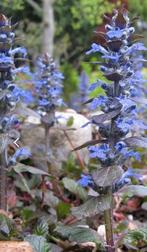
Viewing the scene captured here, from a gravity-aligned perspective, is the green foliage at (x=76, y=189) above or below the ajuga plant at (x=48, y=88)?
below

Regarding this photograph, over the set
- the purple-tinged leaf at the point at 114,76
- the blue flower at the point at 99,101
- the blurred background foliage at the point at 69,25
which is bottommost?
the blurred background foliage at the point at 69,25

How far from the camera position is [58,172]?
391cm

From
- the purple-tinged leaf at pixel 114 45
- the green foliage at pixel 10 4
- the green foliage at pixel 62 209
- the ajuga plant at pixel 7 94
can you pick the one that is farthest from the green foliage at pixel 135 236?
the green foliage at pixel 10 4

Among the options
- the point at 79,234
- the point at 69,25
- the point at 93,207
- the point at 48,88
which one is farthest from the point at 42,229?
the point at 69,25

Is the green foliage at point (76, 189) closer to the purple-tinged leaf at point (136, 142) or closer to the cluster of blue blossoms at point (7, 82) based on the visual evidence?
the cluster of blue blossoms at point (7, 82)


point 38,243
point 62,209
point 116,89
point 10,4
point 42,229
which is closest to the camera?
point 38,243

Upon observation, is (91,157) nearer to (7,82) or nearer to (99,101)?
(99,101)

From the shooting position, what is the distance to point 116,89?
2582 mm

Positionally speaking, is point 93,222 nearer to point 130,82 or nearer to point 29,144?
point 130,82

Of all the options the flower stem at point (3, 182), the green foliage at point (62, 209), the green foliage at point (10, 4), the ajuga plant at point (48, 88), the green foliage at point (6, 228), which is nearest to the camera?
the green foliage at point (6, 228)

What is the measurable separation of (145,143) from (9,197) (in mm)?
1371

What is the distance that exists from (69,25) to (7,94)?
10.4 metres

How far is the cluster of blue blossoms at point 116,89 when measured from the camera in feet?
8.22

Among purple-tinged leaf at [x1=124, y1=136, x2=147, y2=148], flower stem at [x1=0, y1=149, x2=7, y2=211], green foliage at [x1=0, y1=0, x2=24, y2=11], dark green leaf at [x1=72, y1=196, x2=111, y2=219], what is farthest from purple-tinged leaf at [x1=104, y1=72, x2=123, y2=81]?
green foliage at [x1=0, y1=0, x2=24, y2=11]
